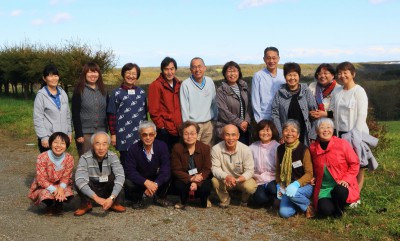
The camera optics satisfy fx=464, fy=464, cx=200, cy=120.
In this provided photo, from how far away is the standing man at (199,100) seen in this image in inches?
254

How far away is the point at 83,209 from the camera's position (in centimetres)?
577

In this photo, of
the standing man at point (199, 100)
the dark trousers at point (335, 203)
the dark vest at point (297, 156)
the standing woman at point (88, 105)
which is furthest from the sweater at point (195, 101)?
the dark trousers at point (335, 203)

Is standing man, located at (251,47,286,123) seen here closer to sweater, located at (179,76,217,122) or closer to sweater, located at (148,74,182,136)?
sweater, located at (179,76,217,122)

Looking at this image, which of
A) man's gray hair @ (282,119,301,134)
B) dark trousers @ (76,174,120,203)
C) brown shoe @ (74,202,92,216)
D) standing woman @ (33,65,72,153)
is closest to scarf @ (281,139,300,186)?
man's gray hair @ (282,119,301,134)

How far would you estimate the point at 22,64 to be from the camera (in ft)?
92.4

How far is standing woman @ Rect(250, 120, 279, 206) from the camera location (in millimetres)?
6157

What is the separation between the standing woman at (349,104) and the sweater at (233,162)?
4.09ft

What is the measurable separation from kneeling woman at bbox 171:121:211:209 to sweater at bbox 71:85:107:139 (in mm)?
1181

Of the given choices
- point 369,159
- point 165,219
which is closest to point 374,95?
point 369,159

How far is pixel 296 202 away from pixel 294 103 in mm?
1325

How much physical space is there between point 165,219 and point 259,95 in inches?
86.1

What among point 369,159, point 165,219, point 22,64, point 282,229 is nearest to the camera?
point 282,229

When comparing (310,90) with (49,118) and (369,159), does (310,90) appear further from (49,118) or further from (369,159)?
(49,118)

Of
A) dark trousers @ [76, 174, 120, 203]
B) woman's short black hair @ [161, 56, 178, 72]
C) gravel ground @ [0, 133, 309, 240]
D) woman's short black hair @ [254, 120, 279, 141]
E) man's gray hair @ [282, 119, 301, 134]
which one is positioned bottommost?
gravel ground @ [0, 133, 309, 240]
